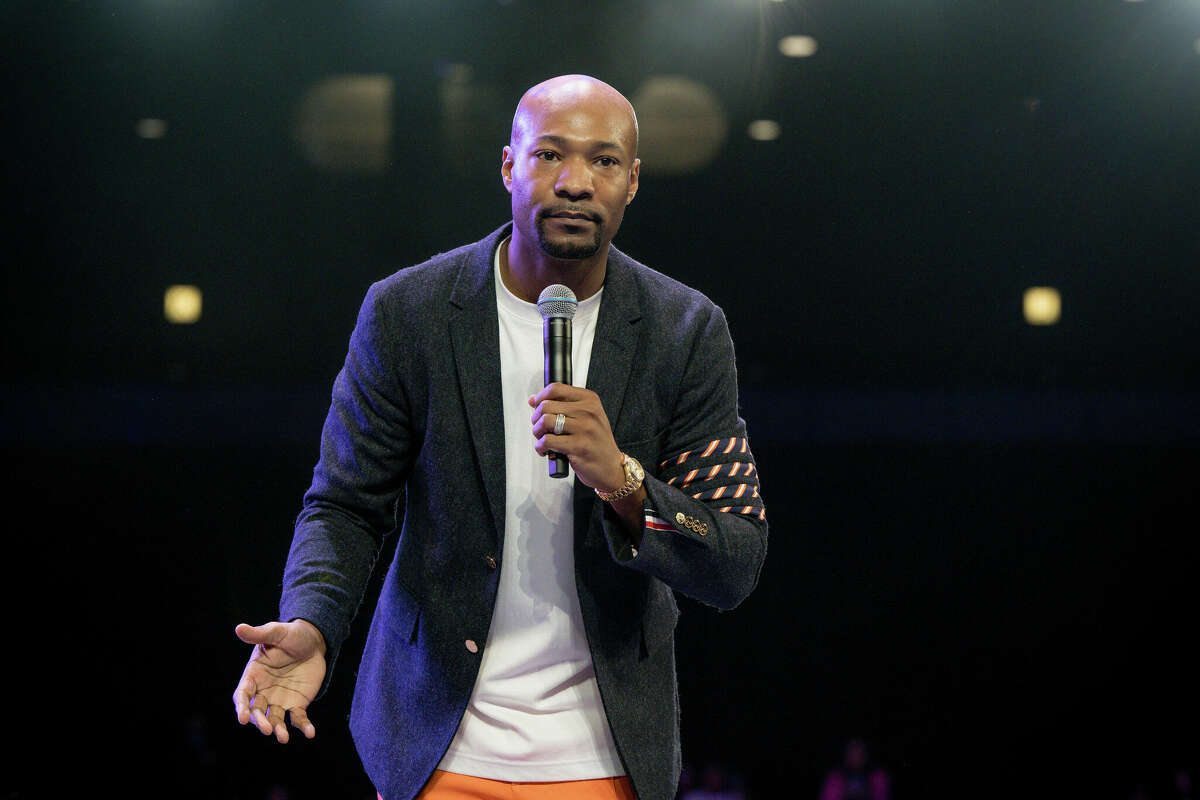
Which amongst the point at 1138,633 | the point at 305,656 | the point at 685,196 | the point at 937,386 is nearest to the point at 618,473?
the point at 305,656

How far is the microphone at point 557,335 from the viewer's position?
152 cm

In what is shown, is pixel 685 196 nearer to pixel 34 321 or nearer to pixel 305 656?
pixel 34 321

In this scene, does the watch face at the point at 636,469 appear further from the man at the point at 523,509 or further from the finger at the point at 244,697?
the finger at the point at 244,697

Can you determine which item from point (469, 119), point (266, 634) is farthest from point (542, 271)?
point (469, 119)

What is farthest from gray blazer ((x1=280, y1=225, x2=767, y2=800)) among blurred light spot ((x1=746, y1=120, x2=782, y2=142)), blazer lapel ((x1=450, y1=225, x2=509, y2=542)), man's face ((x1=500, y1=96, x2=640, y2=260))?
blurred light spot ((x1=746, y1=120, x2=782, y2=142))

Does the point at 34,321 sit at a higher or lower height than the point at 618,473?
higher

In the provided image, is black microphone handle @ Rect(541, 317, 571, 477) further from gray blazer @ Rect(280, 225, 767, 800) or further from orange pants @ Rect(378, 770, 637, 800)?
orange pants @ Rect(378, 770, 637, 800)

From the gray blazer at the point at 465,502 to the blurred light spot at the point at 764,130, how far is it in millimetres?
2761

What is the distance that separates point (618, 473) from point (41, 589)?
349 cm

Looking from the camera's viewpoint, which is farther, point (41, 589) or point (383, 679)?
point (41, 589)

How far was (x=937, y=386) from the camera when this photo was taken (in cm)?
458

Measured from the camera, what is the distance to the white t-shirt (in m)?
1.64

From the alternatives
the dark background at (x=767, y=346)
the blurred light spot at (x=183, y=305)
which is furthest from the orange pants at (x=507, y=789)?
the blurred light spot at (x=183, y=305)

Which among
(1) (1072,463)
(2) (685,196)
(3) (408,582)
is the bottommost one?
(3) (408,582)
